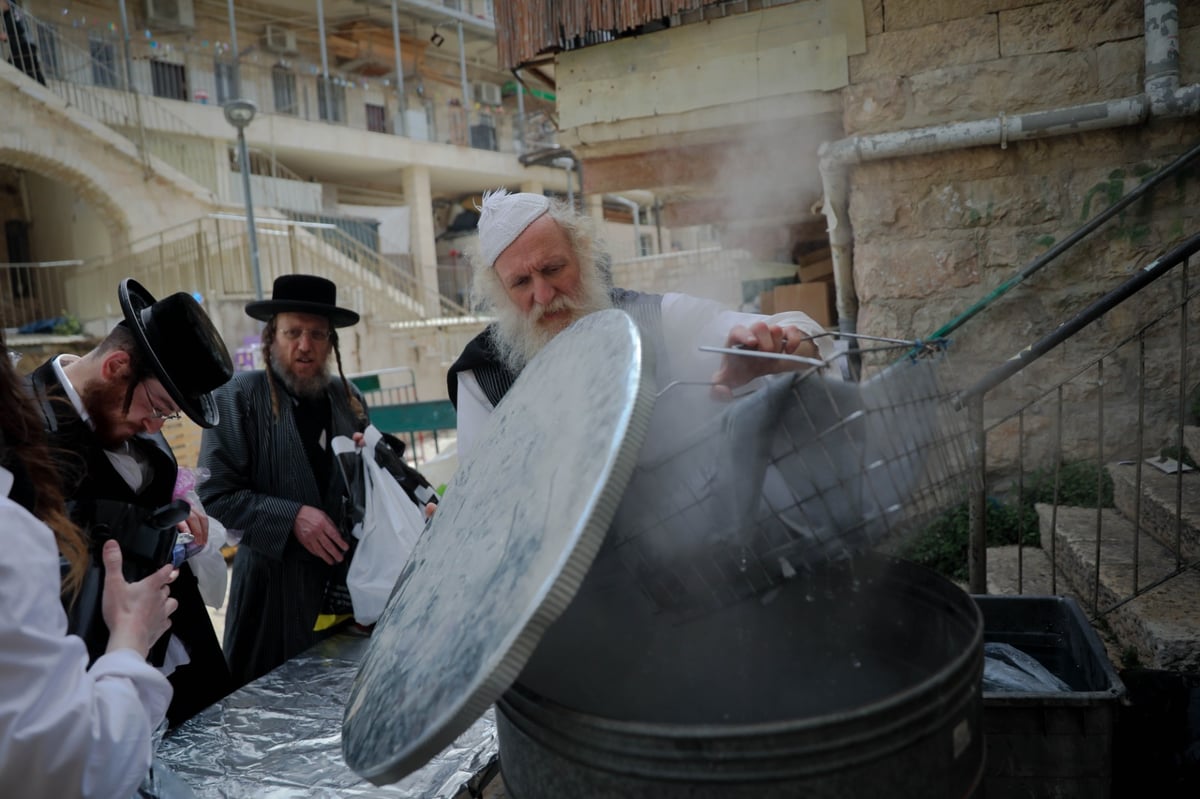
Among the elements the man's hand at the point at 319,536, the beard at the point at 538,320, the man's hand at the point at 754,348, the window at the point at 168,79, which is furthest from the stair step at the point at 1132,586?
the window at the point at 168,79

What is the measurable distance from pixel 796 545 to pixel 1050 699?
83 centimetres

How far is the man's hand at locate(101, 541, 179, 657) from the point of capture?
1.38 metres

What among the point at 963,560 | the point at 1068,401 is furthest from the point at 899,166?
the point at 963,560

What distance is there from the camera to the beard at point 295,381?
3152 millimetres

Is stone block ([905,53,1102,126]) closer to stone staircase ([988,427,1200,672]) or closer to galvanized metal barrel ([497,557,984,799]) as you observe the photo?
stone staircase ([988,427,1200,672])

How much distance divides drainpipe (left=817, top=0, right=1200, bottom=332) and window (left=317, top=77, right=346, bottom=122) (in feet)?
72.8

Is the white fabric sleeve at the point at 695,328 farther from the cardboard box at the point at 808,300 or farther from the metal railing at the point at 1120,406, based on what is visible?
the cardboard box at the point at 808,300

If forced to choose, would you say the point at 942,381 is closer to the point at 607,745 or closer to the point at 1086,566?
the point at 607,745

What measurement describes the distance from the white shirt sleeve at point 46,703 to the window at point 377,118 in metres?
26.3

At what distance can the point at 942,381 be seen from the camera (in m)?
1.24

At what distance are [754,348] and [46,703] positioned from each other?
1.36m

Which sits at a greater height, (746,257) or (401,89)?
(401,89)

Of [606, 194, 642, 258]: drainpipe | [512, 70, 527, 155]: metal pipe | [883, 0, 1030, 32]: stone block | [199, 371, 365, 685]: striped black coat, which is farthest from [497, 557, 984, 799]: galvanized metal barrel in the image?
[606, 194, 642, 258]: drainpipe

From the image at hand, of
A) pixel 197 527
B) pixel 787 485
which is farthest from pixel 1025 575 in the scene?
pixel 197 527
